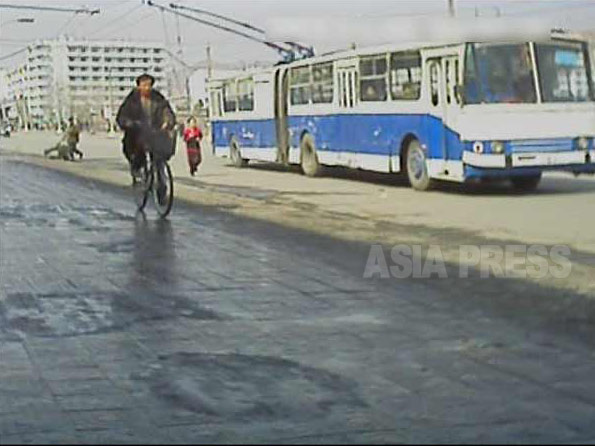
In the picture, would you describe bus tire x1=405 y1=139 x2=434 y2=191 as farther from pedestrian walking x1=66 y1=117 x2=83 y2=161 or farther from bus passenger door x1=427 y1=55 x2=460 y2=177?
pedestrian walking x1=66 y1=117 x2=83 y2=161

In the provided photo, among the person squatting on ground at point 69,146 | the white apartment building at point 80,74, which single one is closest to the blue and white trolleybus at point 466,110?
the white apartment building at point 80,74

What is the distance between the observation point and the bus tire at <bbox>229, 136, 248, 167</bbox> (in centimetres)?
3225

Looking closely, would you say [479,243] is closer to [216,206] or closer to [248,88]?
[216,206]

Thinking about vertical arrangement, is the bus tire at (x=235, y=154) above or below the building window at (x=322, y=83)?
below

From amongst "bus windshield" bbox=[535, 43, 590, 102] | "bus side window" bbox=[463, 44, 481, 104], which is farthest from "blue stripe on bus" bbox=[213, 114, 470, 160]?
"bus windshield" bbox=[535, 43, 590, 102]

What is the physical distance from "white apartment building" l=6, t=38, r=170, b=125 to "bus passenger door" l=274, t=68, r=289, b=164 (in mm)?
Answer: 4544

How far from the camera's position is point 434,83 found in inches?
771

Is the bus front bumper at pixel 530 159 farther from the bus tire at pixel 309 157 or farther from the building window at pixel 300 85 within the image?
the building window at pixel 300 85

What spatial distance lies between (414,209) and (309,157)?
32.4 feet

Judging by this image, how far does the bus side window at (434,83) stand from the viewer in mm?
19438

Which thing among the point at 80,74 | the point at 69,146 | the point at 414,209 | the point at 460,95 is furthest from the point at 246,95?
the point at 80,74

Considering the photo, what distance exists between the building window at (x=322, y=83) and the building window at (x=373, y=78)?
192cm

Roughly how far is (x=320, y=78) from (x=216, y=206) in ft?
27.9

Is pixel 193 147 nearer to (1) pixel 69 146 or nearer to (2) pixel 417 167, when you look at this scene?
(2) pixel 417 167
